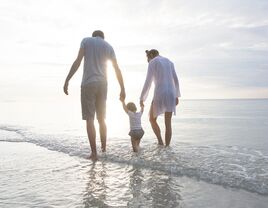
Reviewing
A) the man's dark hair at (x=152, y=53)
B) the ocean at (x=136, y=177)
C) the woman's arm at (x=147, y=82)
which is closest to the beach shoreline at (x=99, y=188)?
the ocean at (x=136, y=177)

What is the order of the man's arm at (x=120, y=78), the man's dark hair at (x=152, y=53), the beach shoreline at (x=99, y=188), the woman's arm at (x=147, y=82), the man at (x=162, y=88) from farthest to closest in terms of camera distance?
the man's dark hair at (x=152, y=53) → the woman's arm at (x=147, y=82) → the man at (x=162, y=88) → the man's arm at (x=120, y=78) → the beach shoreline at (x=99, y=188)

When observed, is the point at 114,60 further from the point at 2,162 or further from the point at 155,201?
the point at 155,201

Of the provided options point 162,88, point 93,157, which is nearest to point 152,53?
point 162,88

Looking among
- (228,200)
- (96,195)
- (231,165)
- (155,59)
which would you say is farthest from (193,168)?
(155,59)

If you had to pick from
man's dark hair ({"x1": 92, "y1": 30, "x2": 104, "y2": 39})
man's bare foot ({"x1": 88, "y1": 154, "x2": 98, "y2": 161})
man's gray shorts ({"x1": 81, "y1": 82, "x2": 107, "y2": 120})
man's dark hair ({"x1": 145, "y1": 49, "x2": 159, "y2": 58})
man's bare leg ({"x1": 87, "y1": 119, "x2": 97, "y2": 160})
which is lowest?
man's bare foot ({"x1": 88, "y1": 154, "x2": 98, "y2": 161})

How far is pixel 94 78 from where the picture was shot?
689cm

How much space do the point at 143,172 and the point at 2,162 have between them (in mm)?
2753

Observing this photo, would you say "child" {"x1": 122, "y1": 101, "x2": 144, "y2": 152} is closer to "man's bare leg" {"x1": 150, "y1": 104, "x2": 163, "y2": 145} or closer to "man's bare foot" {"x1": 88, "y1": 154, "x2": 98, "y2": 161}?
"man's bare leg" {"x1": 150, "y1": 104, "x2": 163, "y2": 145}

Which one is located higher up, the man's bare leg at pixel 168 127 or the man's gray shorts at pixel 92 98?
the man's gray shorts at pixel 92 98

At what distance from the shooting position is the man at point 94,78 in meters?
6.85

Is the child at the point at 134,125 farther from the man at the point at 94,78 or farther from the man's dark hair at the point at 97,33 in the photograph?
the man's dark hair at the point at 97,33

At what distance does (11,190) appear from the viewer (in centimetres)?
435


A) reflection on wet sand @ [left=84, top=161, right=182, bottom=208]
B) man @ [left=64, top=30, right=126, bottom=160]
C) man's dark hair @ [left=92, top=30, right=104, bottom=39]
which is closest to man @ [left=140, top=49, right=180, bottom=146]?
man @ [left=64, top=30, right=126, bottom=160]

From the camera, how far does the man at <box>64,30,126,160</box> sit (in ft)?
22.5
